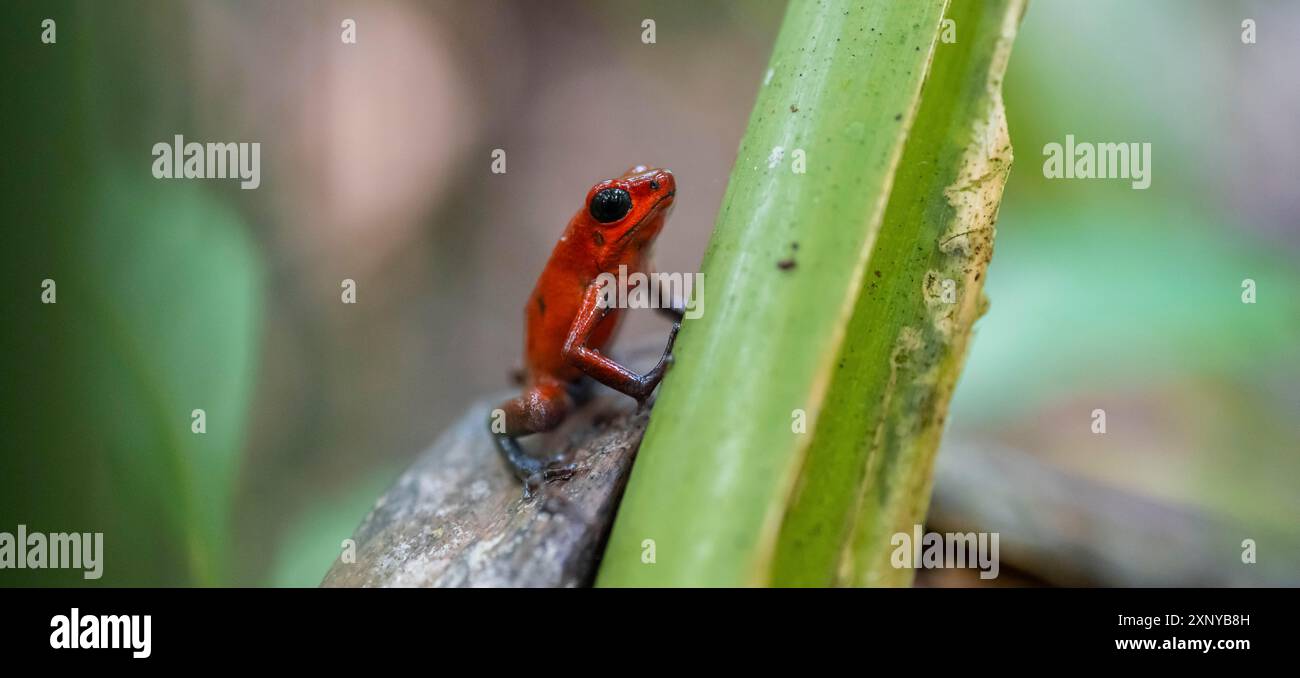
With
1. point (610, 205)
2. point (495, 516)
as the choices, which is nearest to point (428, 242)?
point (610, 205)

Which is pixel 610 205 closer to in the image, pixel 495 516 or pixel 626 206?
pixel 626 206

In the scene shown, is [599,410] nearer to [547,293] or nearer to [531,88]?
[547,293]

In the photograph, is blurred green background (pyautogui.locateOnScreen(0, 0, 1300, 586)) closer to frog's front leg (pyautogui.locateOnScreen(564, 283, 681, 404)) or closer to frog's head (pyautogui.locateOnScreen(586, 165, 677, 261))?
frog's front leg (pyautogui.locateOnScreen(564, 283, 681, 404))

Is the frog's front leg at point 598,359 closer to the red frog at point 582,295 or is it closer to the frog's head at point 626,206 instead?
the red frog at point 582,295

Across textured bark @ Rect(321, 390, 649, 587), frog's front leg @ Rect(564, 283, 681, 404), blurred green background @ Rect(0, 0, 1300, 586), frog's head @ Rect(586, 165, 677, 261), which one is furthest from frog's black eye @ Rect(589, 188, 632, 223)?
blurred green background @ Rect(0, 0, 1300, 586)

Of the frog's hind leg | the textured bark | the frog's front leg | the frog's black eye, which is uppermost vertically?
the frog's black eye

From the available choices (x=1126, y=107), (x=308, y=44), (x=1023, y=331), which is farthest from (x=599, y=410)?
(x=308, y=44)
